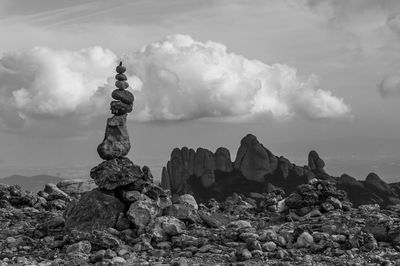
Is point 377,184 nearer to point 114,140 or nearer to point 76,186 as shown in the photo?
point 76,186

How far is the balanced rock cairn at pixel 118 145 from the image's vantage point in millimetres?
35812

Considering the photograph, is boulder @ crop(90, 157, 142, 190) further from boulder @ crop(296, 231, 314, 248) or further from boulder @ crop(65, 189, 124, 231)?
boulder @ crop(296, 231, 314, 248)

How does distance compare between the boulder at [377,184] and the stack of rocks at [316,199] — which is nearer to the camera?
the stack of rocks at [316,199]

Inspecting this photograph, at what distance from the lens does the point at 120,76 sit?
120ft

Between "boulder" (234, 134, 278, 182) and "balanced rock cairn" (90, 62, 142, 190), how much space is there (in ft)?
502

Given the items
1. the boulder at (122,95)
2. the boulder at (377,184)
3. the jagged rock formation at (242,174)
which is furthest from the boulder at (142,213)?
the boulder at (377,184)

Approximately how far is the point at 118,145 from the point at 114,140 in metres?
0.47

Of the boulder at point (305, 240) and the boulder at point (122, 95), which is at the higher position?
the boulder at point (122, 95)

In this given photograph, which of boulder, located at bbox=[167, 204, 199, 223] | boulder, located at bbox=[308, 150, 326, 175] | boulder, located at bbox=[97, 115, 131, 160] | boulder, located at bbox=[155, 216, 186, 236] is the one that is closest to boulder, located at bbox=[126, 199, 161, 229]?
boulder, located at bbox=[155, 216, 186, 236]

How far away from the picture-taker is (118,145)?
3662 cm

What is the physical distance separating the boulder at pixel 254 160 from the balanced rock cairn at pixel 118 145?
502 ft

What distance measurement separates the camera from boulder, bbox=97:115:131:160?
36.6 metres

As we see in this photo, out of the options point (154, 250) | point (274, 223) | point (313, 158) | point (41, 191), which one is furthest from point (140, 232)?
point (313, 158)

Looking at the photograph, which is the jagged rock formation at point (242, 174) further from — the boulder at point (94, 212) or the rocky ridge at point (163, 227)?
the boulder at point (94, 212)
